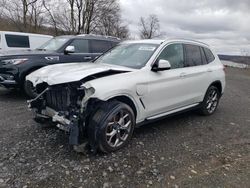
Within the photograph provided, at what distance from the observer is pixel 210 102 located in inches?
244

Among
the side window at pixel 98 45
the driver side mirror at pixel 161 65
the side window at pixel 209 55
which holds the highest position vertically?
the side window at pixel 98 45

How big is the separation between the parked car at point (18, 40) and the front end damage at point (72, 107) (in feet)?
29.3

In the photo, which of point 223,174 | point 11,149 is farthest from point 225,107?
point 11,149

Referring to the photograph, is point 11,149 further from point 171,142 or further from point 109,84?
point 171,142

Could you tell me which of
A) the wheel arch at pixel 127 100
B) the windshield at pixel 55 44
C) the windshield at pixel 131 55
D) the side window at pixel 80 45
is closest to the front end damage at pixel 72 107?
the wheel arch at pixel 127 100

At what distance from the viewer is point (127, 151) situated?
3.97 m

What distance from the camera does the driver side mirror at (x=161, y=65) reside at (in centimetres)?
423

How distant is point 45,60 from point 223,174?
17.3 feet

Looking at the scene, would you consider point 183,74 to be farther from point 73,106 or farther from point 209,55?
point 73,106

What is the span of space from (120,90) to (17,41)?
406 inches

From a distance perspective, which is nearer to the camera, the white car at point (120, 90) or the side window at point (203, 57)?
the white car at point (120, 90)

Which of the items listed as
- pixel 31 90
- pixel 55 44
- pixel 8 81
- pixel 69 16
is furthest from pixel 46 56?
pixel 69 16

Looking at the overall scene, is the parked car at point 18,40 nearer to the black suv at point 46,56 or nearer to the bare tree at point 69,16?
the black suv at point 46,56

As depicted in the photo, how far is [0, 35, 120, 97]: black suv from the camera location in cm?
643
